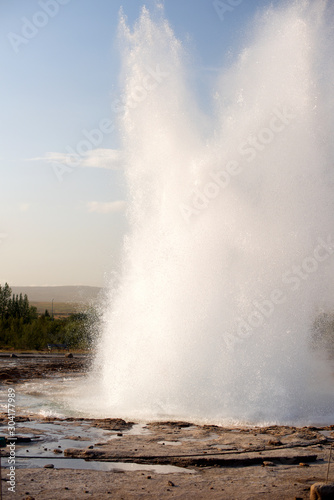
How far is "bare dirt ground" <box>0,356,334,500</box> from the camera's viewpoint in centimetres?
852

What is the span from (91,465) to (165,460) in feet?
4.45

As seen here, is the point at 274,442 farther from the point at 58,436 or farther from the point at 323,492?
the point at 58,436

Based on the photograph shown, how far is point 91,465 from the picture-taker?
9906 millimetres

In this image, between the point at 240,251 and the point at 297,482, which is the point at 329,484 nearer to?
the point at 297,482

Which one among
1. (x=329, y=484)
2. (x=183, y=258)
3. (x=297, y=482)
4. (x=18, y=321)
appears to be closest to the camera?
(x=329, y=484)

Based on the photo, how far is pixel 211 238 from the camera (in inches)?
716

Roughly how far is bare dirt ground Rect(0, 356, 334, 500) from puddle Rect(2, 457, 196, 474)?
0.02 m

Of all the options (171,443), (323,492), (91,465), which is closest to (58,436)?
(91,465)

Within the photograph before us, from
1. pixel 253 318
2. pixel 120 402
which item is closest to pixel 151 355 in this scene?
pixel 120 402

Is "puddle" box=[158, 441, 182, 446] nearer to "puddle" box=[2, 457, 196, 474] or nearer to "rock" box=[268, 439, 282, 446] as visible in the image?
"puddle" box=[2, 457, 196, 474]

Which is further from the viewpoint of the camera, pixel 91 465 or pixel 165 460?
pixel 165 460

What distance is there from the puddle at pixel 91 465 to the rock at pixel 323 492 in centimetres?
229

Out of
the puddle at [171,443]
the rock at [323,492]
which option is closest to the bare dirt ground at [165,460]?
the puddle at [171,443]

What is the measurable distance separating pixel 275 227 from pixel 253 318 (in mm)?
3643
